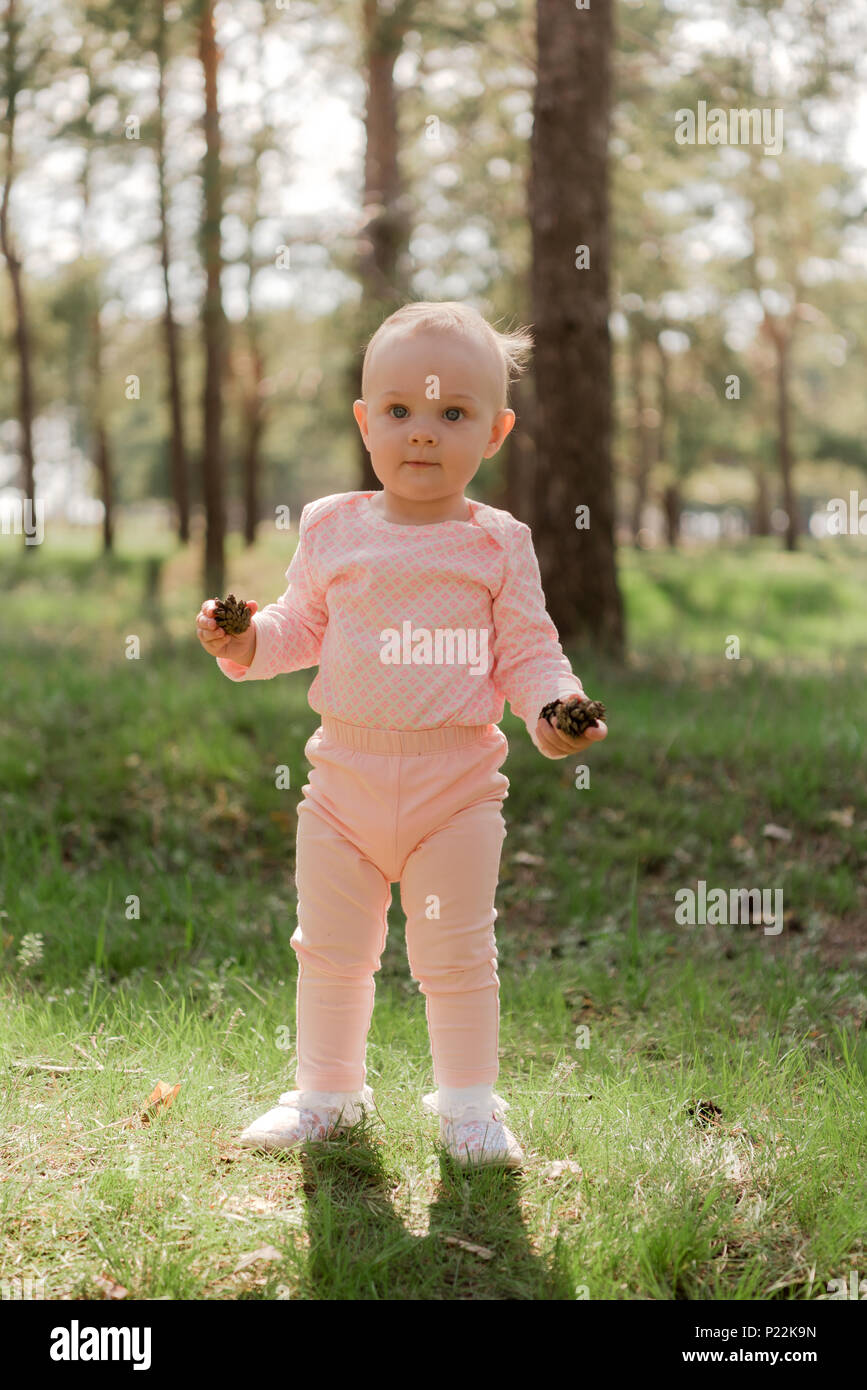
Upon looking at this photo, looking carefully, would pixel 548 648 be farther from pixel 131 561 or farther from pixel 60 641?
pixel 131 561

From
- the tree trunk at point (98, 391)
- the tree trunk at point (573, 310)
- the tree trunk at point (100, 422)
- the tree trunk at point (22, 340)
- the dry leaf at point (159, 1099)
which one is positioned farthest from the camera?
the tree trunk at point (22, 340)

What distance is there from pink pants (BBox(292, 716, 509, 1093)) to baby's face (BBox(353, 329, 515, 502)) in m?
0.59

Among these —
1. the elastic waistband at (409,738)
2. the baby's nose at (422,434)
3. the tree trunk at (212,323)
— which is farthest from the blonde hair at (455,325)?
the tree trunk at (212,323)

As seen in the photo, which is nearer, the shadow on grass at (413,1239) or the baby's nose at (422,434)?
the shadow on grass at (413,1239)

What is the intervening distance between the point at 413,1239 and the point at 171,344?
62.3ft

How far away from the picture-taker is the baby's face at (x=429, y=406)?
2.68 meters

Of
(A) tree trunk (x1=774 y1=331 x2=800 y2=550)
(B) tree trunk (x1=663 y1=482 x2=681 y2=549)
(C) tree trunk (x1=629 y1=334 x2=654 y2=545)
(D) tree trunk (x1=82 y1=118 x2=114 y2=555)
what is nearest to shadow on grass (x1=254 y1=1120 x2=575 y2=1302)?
(D) tree trunk (x1=82 y1=118 x2=114 y2=555)

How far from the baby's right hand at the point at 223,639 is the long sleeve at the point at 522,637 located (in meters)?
0.57

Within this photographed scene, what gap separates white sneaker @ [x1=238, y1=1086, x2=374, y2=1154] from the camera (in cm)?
277

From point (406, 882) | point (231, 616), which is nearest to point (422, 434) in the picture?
point (231, 616)

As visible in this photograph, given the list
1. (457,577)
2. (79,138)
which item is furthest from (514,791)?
(79,138)

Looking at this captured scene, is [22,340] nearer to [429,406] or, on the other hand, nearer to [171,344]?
[171,344]

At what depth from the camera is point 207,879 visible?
4840 millimetres

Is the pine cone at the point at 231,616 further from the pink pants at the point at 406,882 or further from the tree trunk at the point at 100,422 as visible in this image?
the tree trunk at the point at 100,422
